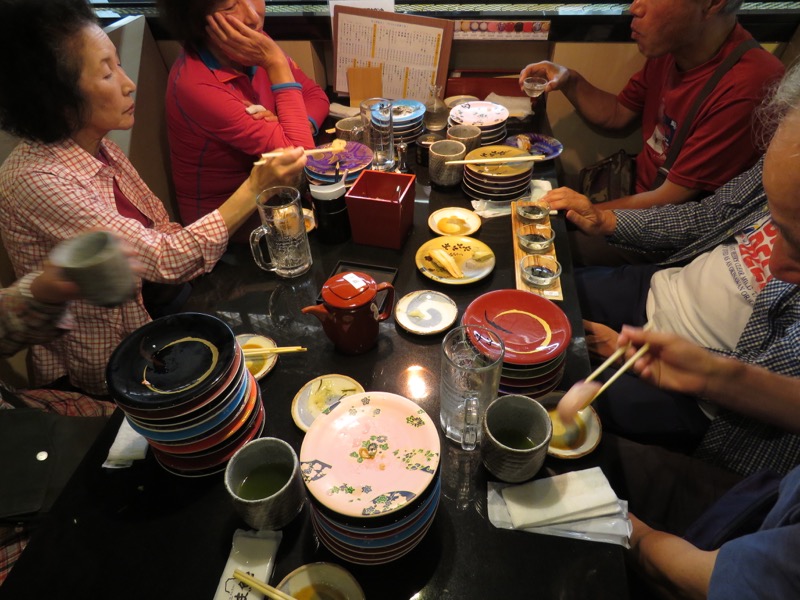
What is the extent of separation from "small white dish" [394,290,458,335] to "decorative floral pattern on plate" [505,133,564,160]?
932 millimetres

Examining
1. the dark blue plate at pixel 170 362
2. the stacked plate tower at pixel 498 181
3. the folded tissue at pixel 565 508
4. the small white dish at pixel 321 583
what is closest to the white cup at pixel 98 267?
the dark blue plate at pixel 170 362

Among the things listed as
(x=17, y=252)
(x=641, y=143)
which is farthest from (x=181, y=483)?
(x=641, y=143)

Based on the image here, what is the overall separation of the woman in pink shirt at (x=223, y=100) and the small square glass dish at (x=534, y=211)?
916 mm

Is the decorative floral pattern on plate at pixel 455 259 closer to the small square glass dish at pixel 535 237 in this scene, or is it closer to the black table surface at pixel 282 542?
the small square glass dish at pixel 535 237

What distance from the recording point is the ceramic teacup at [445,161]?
1798 mm

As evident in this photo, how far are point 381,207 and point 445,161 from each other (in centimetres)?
47

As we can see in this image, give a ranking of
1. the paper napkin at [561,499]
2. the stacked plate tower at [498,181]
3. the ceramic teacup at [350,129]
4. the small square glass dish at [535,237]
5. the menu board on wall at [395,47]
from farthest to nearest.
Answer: the menu board on wall at [395,47], the ceramic teacup at [350,129], the stacked plate tower at [498,181], the small square glass dish at [535,237], the paper napkin at [561,499]

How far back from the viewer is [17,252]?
1427 millimetres

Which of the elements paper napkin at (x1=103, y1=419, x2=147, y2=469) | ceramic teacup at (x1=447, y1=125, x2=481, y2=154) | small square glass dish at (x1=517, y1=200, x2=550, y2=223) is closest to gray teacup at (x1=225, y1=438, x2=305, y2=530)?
paper napkin at (x1=103, y1=419, x2=147, y2=469)

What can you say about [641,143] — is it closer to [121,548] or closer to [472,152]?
[472,152]

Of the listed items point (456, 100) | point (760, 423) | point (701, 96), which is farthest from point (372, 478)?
point (456, 100)

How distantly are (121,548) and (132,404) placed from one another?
27 cm

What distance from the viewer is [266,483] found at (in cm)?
89

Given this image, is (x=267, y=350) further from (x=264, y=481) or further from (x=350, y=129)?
(x=350, y=129)
